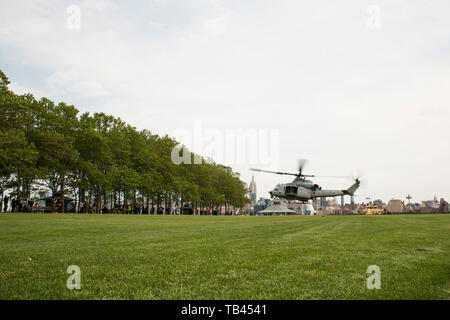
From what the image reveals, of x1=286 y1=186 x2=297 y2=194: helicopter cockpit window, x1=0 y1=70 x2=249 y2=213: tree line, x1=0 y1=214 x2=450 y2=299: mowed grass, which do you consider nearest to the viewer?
x1=0 y1=214 x2=450 y2=299: mowed grass

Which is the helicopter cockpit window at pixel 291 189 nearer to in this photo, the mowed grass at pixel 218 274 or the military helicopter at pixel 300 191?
the military helicopter at pixel 300 191

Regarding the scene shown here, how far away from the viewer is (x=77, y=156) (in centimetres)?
5166

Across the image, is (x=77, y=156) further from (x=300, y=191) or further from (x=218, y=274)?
(x=218, y=274)

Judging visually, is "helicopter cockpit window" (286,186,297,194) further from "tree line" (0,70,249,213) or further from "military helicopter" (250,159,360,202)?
"tree line" (0,70,249,213)

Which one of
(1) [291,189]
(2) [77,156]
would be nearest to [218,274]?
(1) [291,189]

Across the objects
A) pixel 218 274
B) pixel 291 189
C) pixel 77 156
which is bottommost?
pixel 218 274

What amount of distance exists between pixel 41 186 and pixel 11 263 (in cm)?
5833

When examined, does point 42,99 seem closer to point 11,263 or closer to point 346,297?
point 11,263

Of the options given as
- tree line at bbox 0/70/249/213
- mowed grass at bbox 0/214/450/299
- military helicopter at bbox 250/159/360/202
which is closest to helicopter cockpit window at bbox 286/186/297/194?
military helicopter at bbox 250/159/360/202

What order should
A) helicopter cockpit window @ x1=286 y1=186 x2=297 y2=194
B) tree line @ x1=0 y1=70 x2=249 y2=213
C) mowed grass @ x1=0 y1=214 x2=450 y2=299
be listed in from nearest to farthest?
mowed grass @ x1=0 y1=214 x2=450 y2=299 → tree line @ x1=0 y1=70 x2=249 y2=213 → helicopter cockpit window @ x1=286 y1=186 x2=297 y2=194

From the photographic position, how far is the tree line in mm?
41344

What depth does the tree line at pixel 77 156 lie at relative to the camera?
4134 centimetres
